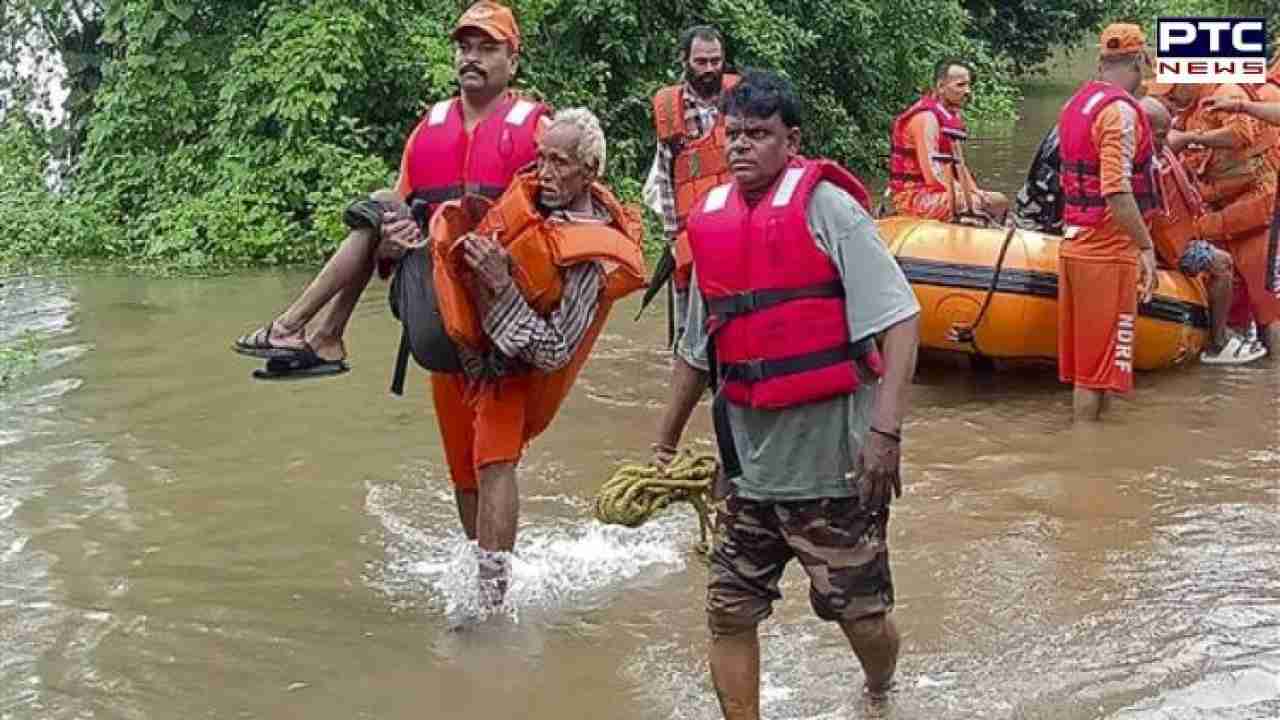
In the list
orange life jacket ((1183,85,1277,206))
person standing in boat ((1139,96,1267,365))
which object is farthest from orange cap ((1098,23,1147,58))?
orange life jacket ((1183,85,1277,206))

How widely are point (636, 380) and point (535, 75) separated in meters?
5.98

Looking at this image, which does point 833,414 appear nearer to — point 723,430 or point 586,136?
point 723,430

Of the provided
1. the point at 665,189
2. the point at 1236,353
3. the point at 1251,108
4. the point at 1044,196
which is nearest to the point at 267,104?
the point at 665,189

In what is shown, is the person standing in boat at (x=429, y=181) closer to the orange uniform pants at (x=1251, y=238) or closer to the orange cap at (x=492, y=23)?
the orange cap at (x=492, y=23)

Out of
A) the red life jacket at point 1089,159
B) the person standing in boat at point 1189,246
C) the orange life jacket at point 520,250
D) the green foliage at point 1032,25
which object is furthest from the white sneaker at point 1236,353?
the green foliage at point 1032,25

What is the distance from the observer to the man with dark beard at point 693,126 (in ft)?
24.9

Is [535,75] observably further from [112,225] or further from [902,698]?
[902,698]

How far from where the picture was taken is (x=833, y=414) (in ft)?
13.8

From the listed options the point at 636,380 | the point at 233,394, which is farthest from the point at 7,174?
the point at 636,380

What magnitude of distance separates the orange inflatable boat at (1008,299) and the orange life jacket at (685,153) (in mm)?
1535

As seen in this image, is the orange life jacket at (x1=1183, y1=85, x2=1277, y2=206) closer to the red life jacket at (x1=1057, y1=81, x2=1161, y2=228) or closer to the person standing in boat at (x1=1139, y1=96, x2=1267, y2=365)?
the person standing in boat at (x1=1139, y1=96, x2=1267, y2=365)

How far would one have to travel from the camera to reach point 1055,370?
898cm

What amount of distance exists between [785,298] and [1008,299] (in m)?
4.64

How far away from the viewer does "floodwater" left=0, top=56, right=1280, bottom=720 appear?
494cm
